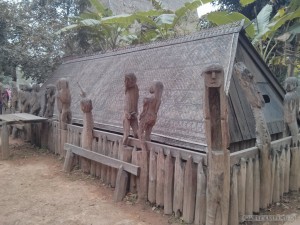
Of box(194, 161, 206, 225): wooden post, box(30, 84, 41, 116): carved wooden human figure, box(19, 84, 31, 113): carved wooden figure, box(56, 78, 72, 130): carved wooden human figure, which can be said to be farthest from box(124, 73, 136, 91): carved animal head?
box(19, 84, 31, 113): carved wooden figure

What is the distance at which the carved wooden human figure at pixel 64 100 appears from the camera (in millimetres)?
6875

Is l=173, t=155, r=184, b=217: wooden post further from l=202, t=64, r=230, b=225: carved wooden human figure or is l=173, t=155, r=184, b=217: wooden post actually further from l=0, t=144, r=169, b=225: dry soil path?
l=202, t=64, r=230, b=225: carved wooden human figure

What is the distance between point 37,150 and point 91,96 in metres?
2.40

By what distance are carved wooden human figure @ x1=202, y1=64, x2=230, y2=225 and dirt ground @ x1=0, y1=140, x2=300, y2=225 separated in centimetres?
70

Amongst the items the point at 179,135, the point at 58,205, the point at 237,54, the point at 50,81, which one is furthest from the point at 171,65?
the point at 50,81

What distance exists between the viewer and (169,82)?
19.3 feet

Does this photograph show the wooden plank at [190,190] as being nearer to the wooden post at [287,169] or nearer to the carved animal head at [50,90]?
the wooden post at [287,169]

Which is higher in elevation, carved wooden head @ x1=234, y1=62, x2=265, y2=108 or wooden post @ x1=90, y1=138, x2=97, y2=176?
carved wooden head @ x1=234, y1=62, x2=265, y2=108

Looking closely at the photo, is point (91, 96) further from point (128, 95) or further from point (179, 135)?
point (179, 135)

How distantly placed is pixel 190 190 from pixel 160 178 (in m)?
0.60

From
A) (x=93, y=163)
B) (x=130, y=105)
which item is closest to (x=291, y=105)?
(x=130, y=105)

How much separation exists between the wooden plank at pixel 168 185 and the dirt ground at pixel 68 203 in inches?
5.6

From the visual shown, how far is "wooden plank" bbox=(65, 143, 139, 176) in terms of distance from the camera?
15.0ft

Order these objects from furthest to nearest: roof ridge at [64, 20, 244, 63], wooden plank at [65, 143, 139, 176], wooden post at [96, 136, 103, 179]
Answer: wooden post at [96, 136, 103, 179], roof ridge at [64, 20, 244, 63], wooden plank at [65, 143, 139, 176]
